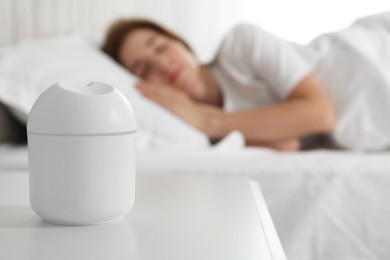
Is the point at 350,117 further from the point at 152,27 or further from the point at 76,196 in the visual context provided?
the point at 76,196

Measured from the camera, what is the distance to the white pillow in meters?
1.49

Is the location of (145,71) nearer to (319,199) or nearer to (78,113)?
(319,199)

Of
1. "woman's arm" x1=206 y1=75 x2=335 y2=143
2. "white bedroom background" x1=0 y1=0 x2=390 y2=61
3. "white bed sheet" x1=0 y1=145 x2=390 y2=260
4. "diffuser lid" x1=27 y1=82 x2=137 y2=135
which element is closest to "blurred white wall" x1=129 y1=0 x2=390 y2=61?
"white bedroom background" x1=0 y1=0 x2=390 y2=61

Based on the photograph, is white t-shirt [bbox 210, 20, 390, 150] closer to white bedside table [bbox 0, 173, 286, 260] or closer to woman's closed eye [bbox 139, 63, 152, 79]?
woman's closed eye [bbox 139, 63, 152, 79]

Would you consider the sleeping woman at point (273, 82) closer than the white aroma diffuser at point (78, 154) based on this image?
No

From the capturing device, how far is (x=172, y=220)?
2.22 ft

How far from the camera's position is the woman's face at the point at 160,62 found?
6.17 ft

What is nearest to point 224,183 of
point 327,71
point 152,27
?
point 327,71

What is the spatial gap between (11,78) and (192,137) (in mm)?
441

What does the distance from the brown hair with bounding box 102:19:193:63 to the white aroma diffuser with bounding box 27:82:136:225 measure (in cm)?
133

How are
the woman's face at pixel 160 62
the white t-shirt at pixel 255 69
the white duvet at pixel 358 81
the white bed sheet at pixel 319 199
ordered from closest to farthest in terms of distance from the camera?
the white bed sheet at pixel 319 199, the white duvet at pixel 358 81, the white t-shirt at pixel 255 69, the woman's face at pixel 160 62

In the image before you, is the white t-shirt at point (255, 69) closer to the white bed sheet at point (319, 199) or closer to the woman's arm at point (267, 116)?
the woman's arm at point (267, 116)

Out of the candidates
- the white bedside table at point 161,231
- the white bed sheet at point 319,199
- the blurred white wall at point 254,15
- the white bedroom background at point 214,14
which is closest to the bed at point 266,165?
Result: the white bed sheet at point 319,199

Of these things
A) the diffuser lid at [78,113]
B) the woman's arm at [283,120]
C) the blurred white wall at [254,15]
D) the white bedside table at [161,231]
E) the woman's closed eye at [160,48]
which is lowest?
the blurred white wall at [254,15]
